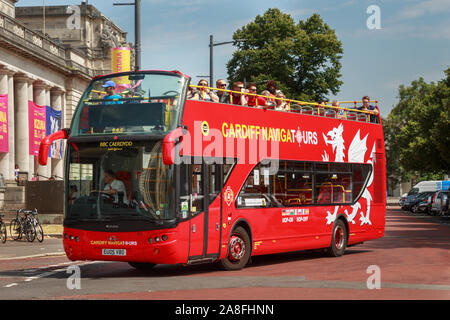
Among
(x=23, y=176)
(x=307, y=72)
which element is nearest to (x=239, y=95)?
(x=23, y=176)

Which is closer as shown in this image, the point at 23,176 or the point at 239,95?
the point at 239,95

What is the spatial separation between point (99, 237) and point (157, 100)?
2.64 meters

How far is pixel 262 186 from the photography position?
17406 millimetres

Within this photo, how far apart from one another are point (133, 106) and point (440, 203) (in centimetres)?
4131

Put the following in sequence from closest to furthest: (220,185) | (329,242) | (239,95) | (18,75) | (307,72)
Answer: (220,185)
(239,95)
(329,242)
(18,75)
(307,72)

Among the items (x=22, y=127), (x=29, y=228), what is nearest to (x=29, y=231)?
(x=29, y=228)

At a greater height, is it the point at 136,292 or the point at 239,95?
the point at 239,95

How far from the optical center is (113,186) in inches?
585

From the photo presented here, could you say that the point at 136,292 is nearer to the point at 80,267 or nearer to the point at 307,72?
the point at 80,267

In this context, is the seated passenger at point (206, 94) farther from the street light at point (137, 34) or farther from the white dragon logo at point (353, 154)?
the street light at point (137, 34)

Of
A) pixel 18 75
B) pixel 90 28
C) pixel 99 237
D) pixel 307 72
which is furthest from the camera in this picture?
pixel 90 28

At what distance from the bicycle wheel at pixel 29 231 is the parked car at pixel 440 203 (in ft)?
96.2

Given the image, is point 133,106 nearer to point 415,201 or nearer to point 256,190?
point 256,190

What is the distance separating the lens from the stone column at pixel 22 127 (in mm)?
54875
